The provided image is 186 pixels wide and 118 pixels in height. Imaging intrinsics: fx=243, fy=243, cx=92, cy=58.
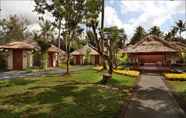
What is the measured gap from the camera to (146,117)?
1009 centimetres

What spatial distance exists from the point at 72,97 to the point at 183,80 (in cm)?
1209

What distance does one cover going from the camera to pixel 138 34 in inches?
2830

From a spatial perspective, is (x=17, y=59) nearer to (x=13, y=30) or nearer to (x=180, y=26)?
(x=13, y=30)

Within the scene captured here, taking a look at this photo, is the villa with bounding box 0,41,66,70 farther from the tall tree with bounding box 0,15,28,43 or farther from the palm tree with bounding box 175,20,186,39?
the palm tree with bounding box 175,20,186,39

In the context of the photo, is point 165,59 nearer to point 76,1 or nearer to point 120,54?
point 120,54

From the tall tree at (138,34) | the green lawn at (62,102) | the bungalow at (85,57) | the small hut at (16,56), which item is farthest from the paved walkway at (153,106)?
the tall tree at (138,34)

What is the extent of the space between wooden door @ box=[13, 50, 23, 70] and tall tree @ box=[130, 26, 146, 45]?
144ft

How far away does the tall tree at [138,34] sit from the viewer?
71.3 m

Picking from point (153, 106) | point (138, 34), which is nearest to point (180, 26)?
point (138, 34)

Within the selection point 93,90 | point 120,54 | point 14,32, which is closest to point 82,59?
point 120,54

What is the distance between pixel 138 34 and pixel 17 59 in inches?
1788

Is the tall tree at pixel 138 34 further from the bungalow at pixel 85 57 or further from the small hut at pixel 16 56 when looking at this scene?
the small hut at pixel 16 56

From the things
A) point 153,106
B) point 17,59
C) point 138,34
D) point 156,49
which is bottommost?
point 153,106

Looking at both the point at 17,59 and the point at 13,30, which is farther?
the point at 13,30
